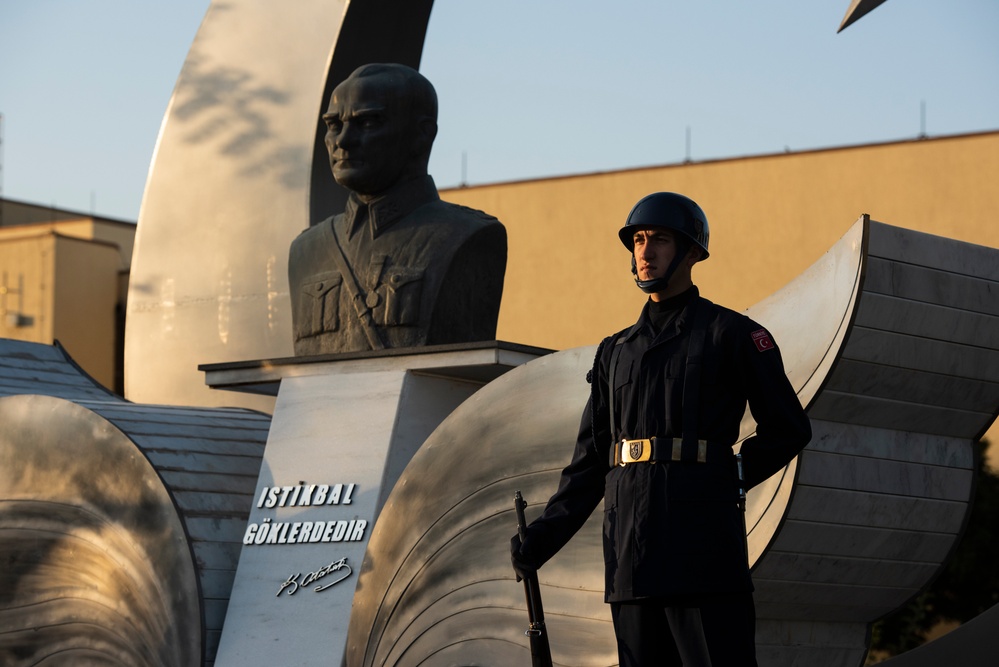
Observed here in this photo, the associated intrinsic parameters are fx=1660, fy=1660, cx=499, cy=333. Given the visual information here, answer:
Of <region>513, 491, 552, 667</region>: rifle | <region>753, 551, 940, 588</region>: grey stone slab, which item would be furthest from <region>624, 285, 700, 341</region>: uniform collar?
<region>753, 551, 940, 588</region>: grey stone slab

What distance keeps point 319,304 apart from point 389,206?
632 mm

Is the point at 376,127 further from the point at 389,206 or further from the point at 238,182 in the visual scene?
the point at 238,182

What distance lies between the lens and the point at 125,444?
25.9ft

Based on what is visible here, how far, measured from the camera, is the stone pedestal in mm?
→ 7465

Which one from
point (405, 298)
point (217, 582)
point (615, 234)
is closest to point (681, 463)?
point (217, 582)

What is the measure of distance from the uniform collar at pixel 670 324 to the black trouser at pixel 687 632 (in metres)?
0.72

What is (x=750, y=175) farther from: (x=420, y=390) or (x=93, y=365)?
(x=420, y=390)

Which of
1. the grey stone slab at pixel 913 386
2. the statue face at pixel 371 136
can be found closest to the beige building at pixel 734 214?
the statue face at pixel 371 136

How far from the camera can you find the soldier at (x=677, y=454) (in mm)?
4172

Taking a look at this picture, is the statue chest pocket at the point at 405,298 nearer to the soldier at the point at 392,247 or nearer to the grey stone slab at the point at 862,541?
the soldier at the point at 392,247

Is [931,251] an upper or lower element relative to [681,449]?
upper

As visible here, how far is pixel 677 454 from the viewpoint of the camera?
168 inches

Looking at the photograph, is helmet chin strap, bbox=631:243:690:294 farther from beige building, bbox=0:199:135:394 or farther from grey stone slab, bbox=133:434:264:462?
beige building, bbox=0:199:135:394

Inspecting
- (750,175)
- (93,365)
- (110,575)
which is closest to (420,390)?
(110,575)
